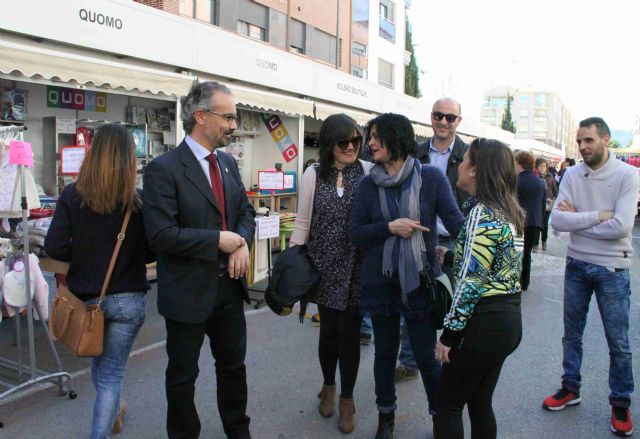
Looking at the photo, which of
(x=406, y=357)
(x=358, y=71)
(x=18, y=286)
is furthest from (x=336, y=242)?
(x=358, y=71)

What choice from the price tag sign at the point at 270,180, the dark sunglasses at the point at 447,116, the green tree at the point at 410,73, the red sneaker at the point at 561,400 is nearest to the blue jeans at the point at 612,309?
the red sneaker at the point at 561,400

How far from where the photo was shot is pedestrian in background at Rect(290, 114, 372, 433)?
3.25 metres

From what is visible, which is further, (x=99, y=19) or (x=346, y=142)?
(x=99, y=19)

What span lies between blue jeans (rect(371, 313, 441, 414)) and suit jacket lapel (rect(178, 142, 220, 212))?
1.16 m

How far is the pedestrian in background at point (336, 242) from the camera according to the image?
3.25 m

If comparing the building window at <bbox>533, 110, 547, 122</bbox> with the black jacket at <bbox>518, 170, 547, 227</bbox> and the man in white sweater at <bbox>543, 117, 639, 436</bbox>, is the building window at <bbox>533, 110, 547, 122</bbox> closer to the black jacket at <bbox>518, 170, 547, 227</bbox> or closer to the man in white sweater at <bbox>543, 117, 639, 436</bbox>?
the black jacket at <bbox>518, 170, 547, 227</bbox>

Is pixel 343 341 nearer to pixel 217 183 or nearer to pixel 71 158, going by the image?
pixel 217 183

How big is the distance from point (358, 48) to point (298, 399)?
2655 cm

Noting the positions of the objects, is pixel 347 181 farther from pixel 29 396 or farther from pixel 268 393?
pixel 29 396

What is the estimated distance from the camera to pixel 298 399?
3721 millimetres

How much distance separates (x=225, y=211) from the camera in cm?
275

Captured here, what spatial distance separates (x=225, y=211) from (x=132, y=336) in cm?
83

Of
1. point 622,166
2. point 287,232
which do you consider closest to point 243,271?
point 622,166

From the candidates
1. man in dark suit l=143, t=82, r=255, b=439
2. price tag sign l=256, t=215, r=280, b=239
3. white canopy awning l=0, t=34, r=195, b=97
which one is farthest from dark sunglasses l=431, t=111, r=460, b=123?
white canopy awning l=0, t=34, r=195, b=97
